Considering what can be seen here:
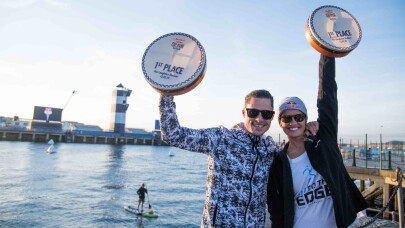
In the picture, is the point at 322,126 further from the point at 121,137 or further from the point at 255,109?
the point at 121,137

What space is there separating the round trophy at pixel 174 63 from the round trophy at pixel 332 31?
1.54 meters

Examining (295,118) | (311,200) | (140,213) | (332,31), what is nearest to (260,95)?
(295,118)

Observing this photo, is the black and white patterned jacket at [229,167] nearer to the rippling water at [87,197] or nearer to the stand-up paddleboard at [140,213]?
the rippling water at [87,197]

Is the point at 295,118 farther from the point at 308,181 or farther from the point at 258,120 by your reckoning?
the point at 308,181

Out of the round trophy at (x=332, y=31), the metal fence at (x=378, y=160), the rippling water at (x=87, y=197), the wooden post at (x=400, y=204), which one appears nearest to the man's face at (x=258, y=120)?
the round trophy at (x=332, y=31)

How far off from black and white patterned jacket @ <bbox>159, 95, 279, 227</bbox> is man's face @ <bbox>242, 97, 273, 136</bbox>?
0.07 metres

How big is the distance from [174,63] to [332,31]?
2117 millimetres

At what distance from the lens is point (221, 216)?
2.74 metres

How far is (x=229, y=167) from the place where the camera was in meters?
2.78

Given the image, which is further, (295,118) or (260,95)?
(295,118)

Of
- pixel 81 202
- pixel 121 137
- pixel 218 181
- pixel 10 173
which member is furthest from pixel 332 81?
pixel 121 137

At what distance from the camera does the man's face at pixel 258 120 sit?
9.55ft

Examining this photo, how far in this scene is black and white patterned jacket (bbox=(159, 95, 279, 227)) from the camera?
108 inches

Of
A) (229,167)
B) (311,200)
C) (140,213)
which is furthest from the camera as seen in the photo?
(140,213)
